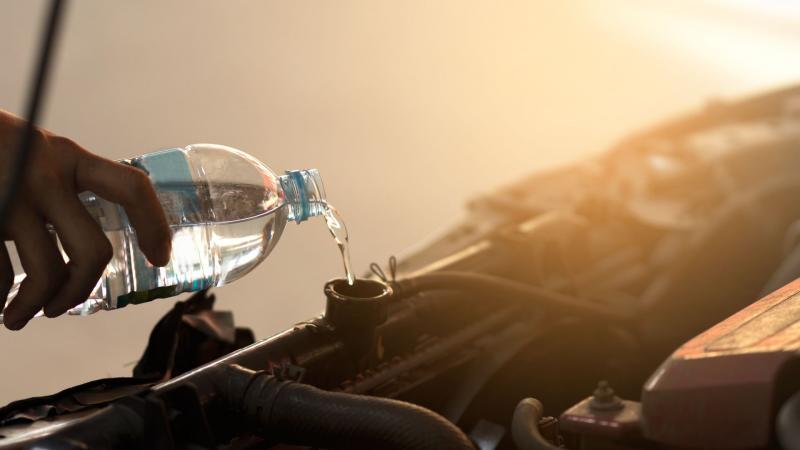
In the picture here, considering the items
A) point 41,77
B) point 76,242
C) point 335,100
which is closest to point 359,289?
point 76,242

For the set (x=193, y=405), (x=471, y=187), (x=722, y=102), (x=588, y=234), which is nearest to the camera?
(x=193, y=405)

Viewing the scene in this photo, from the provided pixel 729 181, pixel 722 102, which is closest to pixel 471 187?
pixel 722 102

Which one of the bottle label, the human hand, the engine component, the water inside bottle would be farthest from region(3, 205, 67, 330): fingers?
the engine component

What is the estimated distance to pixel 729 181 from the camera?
1.40 meters

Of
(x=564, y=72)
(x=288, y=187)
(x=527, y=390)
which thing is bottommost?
(x=527, y=390)

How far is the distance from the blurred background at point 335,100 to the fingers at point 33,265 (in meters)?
1.19

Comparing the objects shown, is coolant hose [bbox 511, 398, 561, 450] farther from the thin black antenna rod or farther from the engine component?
the thin black antenna rod

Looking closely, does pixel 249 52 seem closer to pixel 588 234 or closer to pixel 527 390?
pixel 588 234

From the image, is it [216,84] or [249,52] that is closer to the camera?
[216,84]

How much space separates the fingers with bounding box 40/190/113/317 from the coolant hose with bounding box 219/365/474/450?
0.13 m

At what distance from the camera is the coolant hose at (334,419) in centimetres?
60

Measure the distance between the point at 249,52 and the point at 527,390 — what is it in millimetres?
2678

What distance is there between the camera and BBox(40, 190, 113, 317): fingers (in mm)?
623

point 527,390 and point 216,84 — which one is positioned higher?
point 216,84
